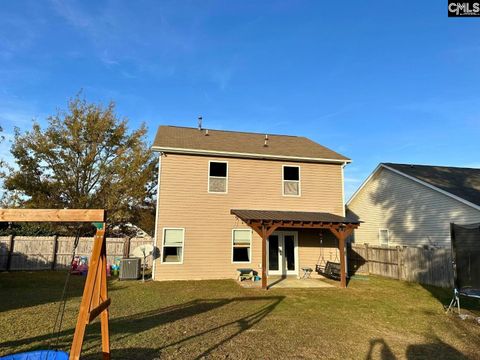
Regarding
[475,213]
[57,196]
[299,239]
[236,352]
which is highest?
[57,196]

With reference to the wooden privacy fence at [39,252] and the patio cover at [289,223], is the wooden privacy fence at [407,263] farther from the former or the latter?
the wooden privacy fence at [39,252]

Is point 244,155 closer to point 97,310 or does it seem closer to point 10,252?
point 97,310

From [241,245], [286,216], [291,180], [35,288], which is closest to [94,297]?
[35,288]

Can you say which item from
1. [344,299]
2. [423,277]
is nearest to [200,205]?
[344,299]

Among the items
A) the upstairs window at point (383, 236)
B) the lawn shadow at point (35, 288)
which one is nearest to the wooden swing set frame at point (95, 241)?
the lawn shadow at point (35, 288)

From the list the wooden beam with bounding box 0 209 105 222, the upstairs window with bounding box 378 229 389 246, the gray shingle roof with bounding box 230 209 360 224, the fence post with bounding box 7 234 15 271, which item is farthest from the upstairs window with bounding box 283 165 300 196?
the fence post with bounding box 7 234 15 271

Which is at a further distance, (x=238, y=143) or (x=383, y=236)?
(x=383, y=236)

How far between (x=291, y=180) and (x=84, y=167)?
13.9 m

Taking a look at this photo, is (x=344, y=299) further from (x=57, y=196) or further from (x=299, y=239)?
(x=57, y=196)

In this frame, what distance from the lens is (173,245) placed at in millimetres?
14273

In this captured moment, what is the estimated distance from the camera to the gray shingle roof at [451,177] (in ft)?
53.0

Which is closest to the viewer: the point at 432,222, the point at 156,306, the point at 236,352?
the point at 236,352

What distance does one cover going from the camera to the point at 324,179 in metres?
16.5

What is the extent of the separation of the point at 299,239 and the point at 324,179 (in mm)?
3258
